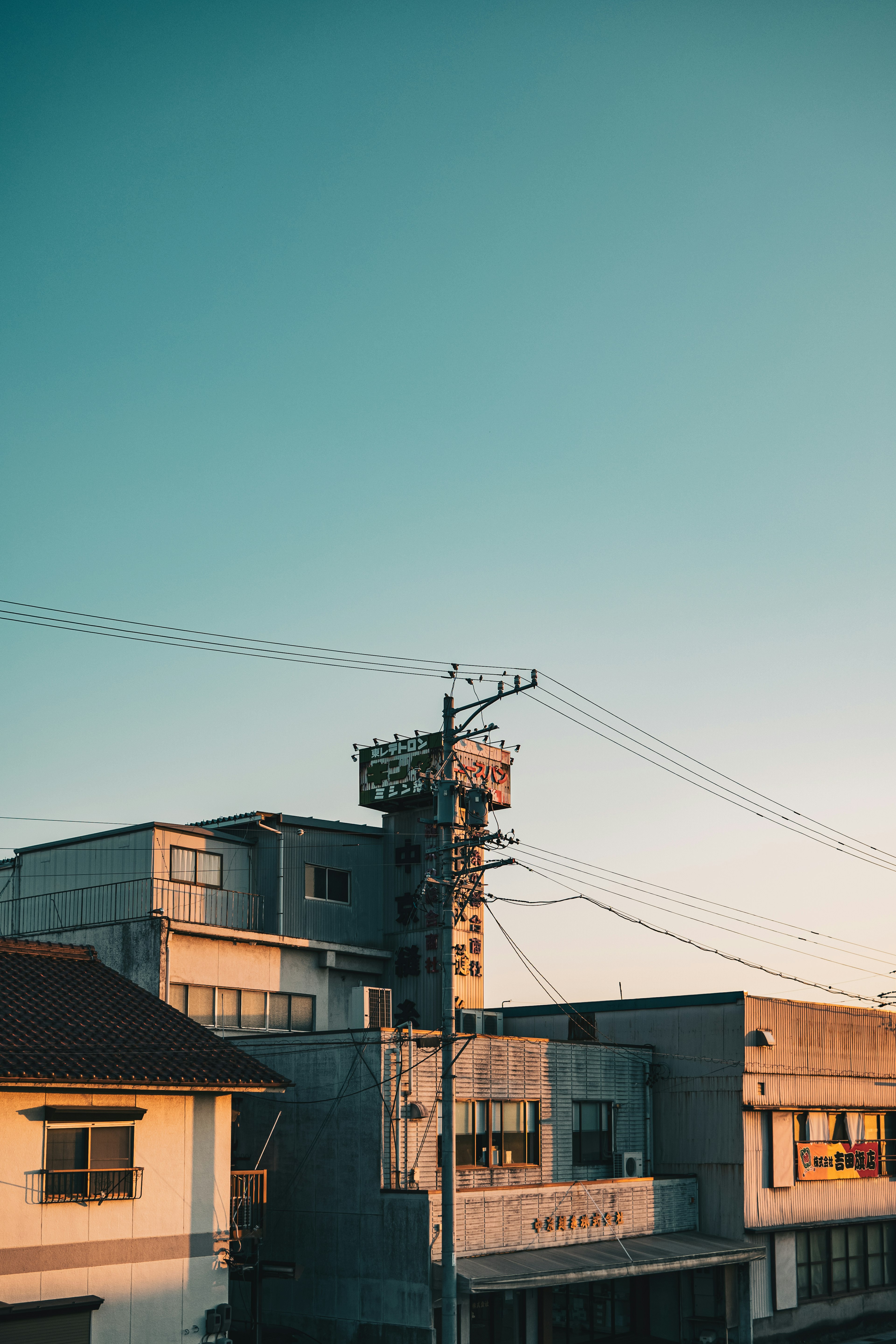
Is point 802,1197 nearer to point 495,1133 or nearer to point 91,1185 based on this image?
point 495,1133

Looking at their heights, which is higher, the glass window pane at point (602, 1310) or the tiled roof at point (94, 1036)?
the tiled roof at point (94, 1036)

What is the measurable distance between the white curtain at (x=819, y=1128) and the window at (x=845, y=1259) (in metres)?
2.43

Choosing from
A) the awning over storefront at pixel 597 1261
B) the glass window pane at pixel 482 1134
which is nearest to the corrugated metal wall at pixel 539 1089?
the glass window pane at pixel 482 1134

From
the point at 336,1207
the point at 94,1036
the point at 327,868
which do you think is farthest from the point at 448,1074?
the point at 327,868

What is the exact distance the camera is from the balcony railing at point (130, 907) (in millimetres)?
37438

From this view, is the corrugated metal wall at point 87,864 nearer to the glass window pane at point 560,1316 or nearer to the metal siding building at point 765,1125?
the metal siding building at point 765,1125

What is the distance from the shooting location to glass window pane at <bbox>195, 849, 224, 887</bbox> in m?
39.5

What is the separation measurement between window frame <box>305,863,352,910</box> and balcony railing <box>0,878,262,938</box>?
1.88 meters

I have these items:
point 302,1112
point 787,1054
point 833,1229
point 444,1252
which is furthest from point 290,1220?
point 833,1229

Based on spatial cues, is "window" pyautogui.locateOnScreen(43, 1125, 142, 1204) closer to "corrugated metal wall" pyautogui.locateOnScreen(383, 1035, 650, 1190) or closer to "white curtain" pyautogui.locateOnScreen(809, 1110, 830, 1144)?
"corrugated metal wall" pyautogui.locateOnScreen(383, 1035, 650, 1190)

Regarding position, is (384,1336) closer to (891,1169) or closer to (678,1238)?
(678,1238)

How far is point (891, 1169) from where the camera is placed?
134ft

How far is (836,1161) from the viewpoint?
127 ft

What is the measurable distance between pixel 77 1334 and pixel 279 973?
674 inches
